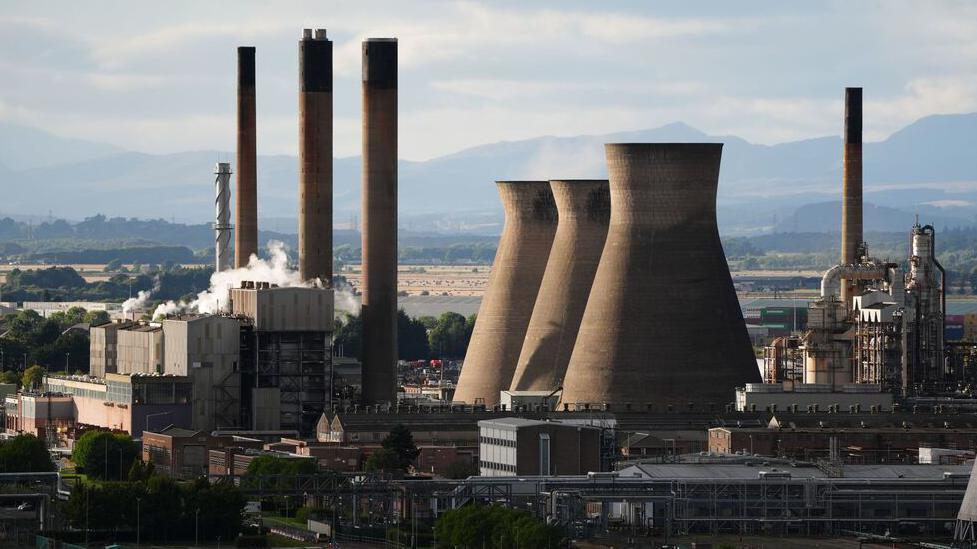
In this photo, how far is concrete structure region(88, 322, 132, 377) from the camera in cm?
9438

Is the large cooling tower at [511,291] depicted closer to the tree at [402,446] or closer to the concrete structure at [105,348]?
the concrete structure at [105,348]

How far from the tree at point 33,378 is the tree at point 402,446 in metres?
33.7

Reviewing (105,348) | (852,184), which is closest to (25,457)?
(105,348)

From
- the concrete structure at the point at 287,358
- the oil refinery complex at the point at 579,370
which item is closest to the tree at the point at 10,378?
the oil refinery complex at the point at 579,370

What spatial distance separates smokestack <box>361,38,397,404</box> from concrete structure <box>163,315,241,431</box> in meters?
6.35

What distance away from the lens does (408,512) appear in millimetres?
62281

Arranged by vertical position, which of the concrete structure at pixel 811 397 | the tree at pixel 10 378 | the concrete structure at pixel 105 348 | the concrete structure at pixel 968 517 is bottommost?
the concrete structure at pixel 968 517

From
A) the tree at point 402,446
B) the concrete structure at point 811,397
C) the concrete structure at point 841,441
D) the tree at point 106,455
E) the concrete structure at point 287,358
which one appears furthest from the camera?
the concrete structure at point 287,358

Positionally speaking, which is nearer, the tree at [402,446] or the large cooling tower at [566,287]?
the tree at [402,446]

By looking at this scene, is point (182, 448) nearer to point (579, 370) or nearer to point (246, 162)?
point (579, 370)

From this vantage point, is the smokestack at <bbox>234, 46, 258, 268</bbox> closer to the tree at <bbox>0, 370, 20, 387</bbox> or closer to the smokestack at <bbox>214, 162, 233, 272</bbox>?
the smokestack at <bbox>214, 162, 233, 272</bbox>

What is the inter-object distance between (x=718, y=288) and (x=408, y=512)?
2238 cm

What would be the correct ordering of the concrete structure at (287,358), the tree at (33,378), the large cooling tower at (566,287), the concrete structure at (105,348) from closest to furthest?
the concrete structure at (287,358) → the large cooling tower at (566,287) → the concrete structure at (105,348) → the tree at (33,378)

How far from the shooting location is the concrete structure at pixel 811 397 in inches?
3159
